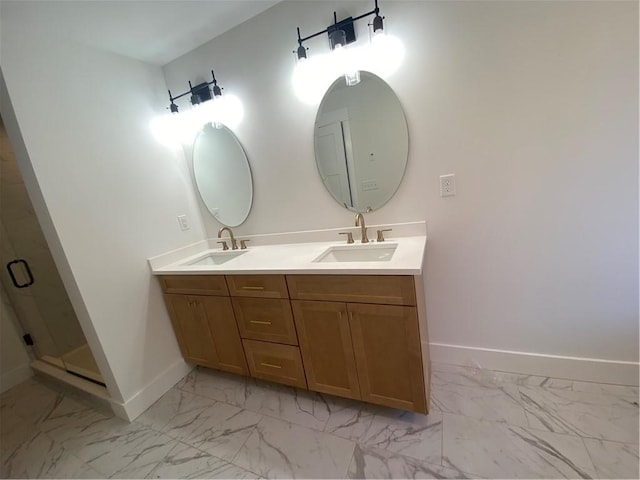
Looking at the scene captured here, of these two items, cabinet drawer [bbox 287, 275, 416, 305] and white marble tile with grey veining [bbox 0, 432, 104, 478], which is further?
white marble tile with grey veining [bbox 0, 432, 104, 478]

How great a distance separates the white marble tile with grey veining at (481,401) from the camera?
4.51 ft

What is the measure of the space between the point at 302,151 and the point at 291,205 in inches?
14.9

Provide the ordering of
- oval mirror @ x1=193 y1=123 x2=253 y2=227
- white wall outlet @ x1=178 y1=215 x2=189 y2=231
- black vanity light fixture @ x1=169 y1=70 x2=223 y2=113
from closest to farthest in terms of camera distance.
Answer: black vanity light fixture @ x1=169 y1=70 x2=223 y2=113
oval mirror @ x1=193 y1=123 x2=253 y2=227
white wall outlet @ x1=178 y1=215 x2=189 y2=231

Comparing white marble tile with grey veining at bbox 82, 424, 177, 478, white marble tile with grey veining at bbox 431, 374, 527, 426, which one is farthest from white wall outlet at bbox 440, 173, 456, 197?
white marble tile with grey veining at bbox 82, 424, 177, 478

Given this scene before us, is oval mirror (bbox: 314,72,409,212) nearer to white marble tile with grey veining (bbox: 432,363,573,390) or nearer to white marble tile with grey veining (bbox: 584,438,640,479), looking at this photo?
white marble tile with grey veining (bbox: 432,363,573,390)

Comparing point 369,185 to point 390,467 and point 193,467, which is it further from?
point 193,467

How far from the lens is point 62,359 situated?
2.27m

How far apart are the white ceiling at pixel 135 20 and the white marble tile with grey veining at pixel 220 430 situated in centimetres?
229

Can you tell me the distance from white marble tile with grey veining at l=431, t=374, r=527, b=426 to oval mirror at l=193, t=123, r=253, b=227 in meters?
1.76

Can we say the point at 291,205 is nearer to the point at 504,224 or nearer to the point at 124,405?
the point at 504,224

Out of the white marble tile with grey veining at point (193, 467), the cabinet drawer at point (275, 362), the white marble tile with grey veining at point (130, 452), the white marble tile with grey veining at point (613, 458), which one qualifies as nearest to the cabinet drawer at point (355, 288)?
the cabinet drawer at point (275, 362)

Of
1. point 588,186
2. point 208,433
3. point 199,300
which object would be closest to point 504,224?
point 588,186

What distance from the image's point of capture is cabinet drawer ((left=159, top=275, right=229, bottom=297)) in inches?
65.1

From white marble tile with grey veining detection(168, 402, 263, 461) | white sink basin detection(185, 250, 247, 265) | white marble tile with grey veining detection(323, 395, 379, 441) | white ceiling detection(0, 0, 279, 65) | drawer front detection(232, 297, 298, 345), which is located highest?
white ceiling detection(0, 0, 279, 65)
